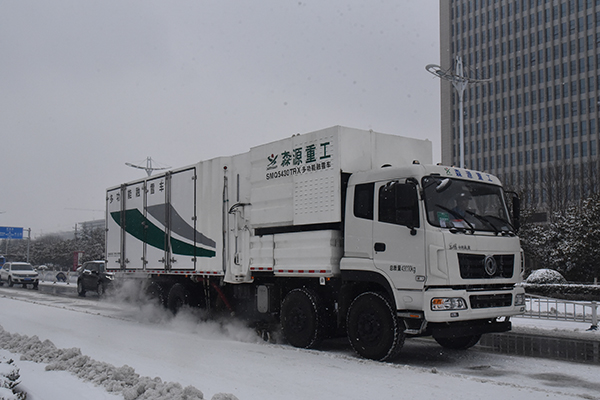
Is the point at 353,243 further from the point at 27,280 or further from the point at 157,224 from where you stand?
the point at 27,280

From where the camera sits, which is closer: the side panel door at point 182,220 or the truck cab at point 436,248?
the truck cab at point 436,248

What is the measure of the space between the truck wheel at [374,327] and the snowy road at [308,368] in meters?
0.22

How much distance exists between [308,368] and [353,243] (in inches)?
86.5

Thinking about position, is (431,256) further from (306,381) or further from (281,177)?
(281,177)

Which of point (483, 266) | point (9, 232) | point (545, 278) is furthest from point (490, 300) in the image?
point (9, 232)

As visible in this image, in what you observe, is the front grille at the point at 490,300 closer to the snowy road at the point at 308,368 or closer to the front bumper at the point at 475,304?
the front bumper at the point at 475,304

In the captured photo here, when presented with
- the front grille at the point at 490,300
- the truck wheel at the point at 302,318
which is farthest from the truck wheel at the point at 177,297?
the front grille at the point at 490,300

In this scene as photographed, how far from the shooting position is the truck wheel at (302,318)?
32.4 feet

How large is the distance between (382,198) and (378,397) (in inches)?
136

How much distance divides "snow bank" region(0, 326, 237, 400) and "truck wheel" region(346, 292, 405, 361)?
3.41 meters

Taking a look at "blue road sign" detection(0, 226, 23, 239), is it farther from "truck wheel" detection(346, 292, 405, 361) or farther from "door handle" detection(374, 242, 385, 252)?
"door handle" detection(374, 242, 385, 252)

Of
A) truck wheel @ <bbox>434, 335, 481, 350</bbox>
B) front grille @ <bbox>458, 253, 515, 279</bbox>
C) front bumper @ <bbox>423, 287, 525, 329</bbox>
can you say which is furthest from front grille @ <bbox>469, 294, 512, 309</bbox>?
truck wheel @ <bbox>434, 335, 481, 350</bbox>

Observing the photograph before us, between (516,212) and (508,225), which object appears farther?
(516,212)

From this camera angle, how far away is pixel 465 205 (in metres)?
8.85
